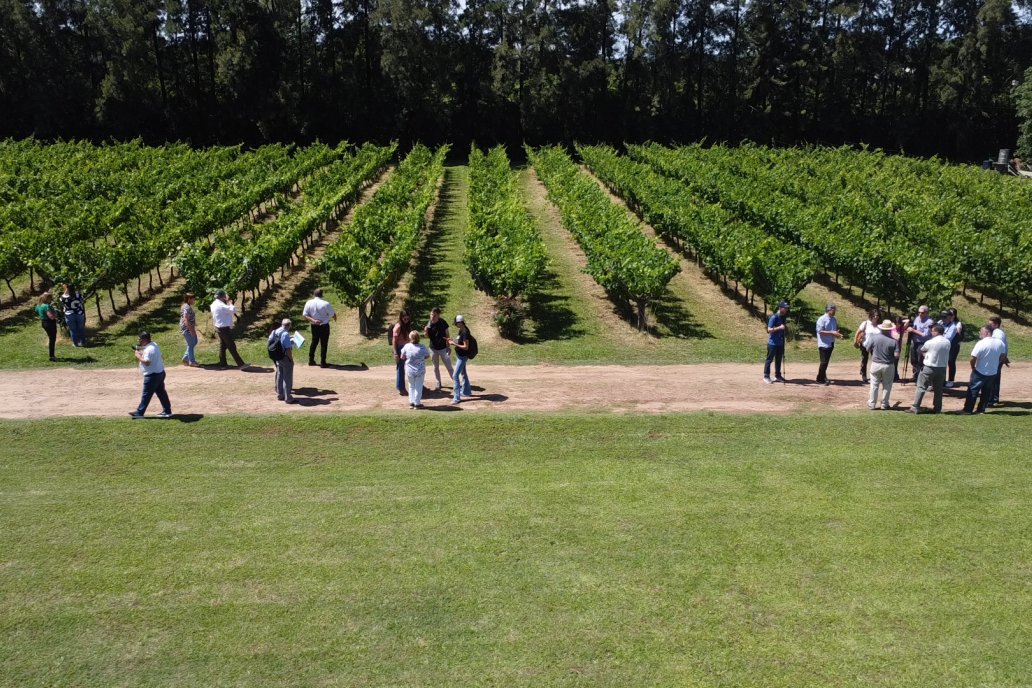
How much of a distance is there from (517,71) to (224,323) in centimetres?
5541

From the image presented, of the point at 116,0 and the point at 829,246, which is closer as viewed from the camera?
the point at 829,246

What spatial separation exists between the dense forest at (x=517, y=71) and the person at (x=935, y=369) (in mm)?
55052

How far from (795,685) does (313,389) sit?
10.4 metres

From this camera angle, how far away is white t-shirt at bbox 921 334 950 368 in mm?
12750

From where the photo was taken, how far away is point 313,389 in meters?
14.8

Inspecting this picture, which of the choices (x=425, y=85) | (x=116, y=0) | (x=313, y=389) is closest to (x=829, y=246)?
(x=313, y=389)

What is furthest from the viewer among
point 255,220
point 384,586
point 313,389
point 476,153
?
point 476,153

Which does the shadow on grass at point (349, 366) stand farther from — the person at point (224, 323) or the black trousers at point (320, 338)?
the person at point (224, 323)

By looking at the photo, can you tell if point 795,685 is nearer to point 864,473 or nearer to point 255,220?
point 864,473

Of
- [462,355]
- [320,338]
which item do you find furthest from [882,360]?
[320,338]

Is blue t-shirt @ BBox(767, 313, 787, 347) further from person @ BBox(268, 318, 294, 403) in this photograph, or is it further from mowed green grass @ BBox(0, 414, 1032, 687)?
person @ BBox(268, 318, 294, 403)

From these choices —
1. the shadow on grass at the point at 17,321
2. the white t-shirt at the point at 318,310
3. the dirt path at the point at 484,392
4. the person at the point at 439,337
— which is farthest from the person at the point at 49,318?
the person at the point at 439,337

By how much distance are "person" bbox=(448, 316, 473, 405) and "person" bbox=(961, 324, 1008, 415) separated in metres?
8.07

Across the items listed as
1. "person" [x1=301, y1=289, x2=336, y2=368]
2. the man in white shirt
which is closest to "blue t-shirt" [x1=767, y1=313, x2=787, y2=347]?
the man in white shirt
